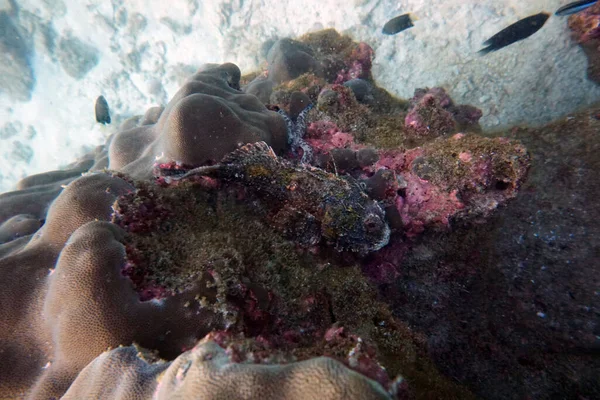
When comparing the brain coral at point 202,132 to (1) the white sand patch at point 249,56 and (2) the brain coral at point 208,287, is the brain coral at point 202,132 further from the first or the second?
(1) the white sand patch at point 249,56

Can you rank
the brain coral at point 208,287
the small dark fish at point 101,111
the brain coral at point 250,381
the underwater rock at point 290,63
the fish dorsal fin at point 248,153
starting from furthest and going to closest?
the underwater rock at point 290,63
the small dark fish at point 101,111
the fish dorsal fin at point 248,153
the brain coral at point 208,287
the brain coral at point 250,381

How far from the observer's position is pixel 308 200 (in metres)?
3.31

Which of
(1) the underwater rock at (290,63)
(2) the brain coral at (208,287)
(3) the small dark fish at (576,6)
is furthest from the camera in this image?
(1) the underwater rock at (290,63)

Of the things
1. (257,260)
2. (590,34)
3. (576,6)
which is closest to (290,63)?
(576,6)

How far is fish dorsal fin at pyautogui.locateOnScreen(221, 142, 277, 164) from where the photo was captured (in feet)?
10.9

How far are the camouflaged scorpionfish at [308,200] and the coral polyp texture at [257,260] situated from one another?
16 millimetres

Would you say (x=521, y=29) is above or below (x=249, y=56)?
below

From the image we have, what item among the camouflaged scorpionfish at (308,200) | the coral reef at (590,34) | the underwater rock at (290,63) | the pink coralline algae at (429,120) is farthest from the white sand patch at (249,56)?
the camouflaged scorpionfish at (308,200)

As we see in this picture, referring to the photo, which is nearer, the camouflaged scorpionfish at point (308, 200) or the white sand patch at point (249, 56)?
the camouflaged scorpionfish at point (308, 200)

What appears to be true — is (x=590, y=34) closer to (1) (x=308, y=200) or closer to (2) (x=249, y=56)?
(1) (x=308, y=200)

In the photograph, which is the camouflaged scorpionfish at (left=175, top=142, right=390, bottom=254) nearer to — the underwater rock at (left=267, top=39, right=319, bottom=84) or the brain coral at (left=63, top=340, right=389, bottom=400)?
the brain coral at (left=63, top=340, right=389, bottom=400)

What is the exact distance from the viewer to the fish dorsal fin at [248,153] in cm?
331

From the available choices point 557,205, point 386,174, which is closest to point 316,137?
point 386,174

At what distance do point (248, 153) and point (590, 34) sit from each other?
8587 mm
